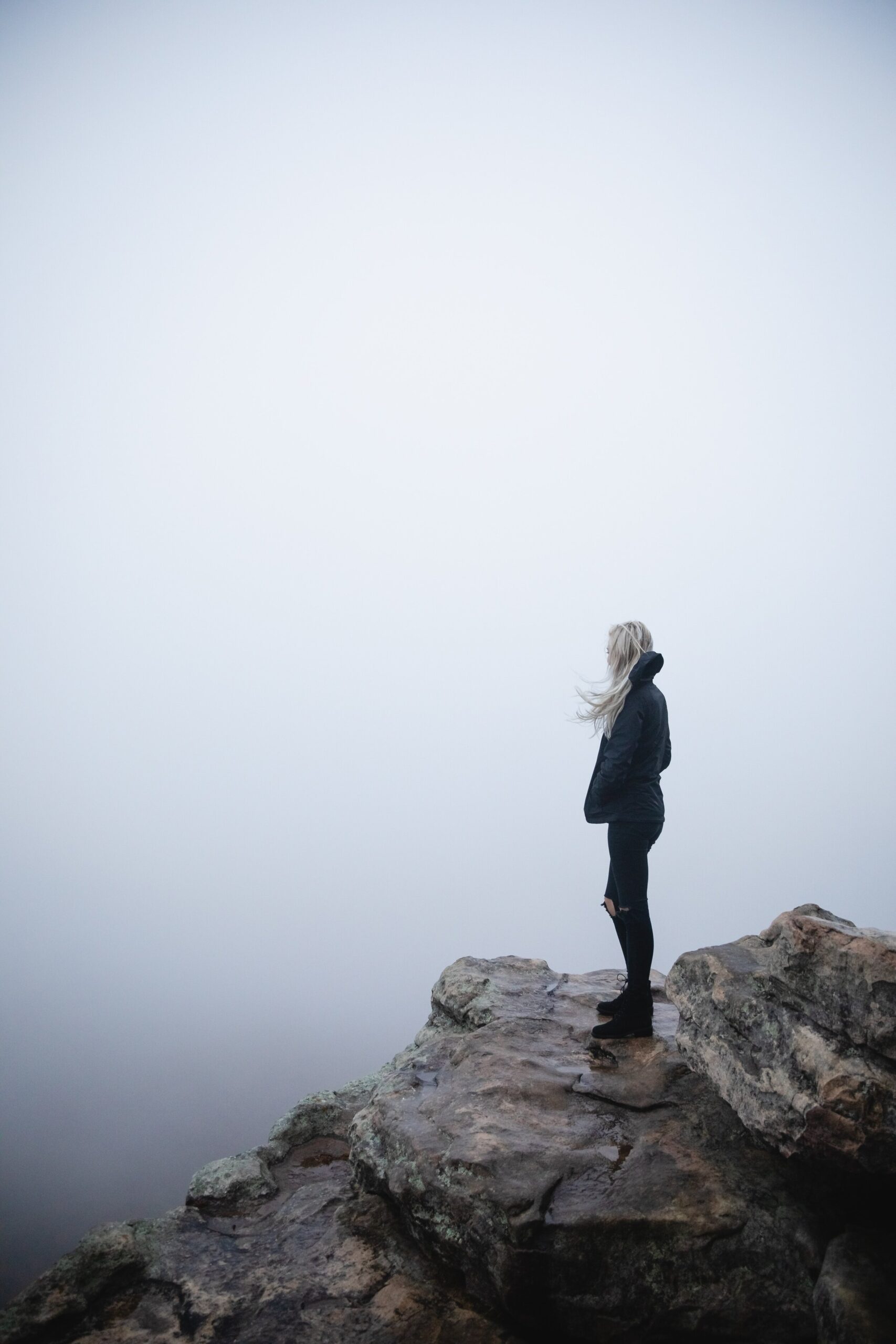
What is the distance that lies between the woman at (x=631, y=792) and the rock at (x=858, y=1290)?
2447 mm

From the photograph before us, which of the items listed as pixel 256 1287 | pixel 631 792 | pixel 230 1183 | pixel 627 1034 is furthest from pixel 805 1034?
pixel 230 1183

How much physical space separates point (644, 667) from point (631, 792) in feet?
3.96

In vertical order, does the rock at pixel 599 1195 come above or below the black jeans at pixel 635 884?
below

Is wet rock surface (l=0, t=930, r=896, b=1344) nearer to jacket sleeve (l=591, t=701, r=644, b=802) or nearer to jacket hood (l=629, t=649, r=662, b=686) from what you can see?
jacket sleeve (l=591, t=701, r=644, b=802)

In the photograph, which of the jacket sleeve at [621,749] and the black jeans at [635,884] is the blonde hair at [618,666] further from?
the black jeans at [635,884]

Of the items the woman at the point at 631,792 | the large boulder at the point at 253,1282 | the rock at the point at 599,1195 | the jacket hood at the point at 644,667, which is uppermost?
the jacket hood at the point at 644,667

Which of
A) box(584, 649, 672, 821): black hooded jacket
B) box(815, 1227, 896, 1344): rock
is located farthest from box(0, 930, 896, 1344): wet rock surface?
box(584, 649, 672, 821): black hooded jacket

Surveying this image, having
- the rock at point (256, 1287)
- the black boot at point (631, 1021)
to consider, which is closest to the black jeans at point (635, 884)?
the black boot at point (631, 1021)

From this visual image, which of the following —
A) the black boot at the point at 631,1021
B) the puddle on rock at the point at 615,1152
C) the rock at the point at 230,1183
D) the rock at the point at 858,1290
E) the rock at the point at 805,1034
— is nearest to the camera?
the rock at the point at 858,1290

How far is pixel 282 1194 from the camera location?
20.1 feet

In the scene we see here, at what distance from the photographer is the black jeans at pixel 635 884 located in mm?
5992

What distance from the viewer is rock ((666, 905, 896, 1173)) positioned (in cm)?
378

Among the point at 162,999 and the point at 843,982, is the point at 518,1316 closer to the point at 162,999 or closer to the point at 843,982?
the point at 843,982

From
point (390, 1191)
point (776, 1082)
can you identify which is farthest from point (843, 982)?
point (390, 1191)
